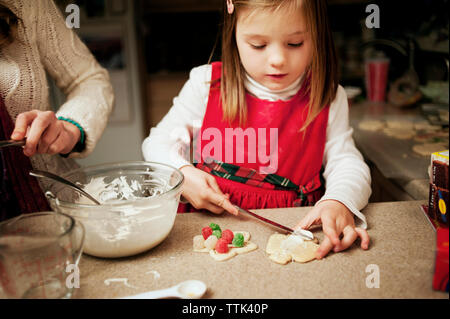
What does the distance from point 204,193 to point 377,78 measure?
1531mm

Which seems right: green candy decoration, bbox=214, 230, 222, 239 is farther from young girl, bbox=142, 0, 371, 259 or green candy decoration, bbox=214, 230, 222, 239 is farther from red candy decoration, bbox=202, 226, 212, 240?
young girl, bbox=142, 0, 371, 259

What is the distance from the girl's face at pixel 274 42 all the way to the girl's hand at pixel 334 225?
1.07ft

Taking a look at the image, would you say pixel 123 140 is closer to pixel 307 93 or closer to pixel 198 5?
pixel 198 5

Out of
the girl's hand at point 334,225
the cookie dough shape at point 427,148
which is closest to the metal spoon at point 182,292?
the girl's hand at point 334,225

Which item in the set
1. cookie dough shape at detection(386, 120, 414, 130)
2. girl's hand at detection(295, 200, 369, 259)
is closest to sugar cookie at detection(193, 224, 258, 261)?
girl's hand at detection(295, 200, 369, 259)

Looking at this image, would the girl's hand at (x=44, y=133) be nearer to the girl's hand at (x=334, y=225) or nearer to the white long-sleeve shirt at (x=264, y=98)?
the white long-sleeve shirt at (x=264, y=98)

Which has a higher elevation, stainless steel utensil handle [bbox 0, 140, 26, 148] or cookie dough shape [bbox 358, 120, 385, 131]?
stainless steel utensil handle [bbox 0, 140, 26, 148]

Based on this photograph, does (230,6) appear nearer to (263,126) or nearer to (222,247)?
(263,126)

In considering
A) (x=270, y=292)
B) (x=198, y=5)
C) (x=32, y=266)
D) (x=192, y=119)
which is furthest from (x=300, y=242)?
(x=198, y=5)

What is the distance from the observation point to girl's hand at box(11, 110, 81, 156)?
2.25ft

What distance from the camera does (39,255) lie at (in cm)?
53

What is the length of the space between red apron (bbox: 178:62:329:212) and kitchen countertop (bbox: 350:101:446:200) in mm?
265

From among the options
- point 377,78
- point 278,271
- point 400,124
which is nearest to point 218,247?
point 278,271
